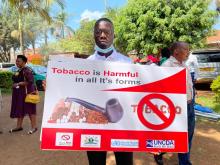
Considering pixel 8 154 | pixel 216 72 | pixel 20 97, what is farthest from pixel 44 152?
pixel 216 72

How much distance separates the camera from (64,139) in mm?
3066

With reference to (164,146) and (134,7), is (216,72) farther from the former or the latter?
(164,146)

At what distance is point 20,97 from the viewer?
762 centimetres

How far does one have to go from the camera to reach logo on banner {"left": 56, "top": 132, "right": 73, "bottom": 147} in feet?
10.0

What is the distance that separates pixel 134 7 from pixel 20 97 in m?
14.3

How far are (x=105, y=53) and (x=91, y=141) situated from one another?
0.73m

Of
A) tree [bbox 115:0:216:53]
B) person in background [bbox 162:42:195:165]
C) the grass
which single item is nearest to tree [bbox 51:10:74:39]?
tree [bbox 115:0:216:53]

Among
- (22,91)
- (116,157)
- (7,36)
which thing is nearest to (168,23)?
(22,91)

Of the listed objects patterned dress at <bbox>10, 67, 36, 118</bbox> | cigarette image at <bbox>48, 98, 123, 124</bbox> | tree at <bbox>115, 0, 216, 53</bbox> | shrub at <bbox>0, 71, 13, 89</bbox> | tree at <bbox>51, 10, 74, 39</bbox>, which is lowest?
cigarette image at <bbox>48, 98, 123, 124</bbox>

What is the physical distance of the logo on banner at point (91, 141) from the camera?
3.09 metres

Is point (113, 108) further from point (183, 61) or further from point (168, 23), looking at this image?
point (168, 23)

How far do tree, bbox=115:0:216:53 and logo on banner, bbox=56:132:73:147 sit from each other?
54.7 ft

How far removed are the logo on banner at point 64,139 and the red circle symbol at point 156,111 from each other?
584 mm

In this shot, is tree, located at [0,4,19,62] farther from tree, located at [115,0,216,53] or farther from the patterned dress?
the patterned dress
